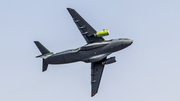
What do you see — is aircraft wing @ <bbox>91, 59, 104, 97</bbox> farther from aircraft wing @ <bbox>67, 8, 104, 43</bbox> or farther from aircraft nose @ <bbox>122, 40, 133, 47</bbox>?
aircraft nose @ <bbox>122, 40, 133, 47</bbox>

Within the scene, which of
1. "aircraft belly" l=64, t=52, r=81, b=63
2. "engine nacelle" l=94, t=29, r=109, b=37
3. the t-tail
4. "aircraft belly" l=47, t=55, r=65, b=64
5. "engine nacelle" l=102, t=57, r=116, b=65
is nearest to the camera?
"engine nacelle" l=94, t=29, r=109, b=37

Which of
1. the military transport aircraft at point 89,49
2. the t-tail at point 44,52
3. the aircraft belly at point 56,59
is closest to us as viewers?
the military transport aircraft at point 89,49

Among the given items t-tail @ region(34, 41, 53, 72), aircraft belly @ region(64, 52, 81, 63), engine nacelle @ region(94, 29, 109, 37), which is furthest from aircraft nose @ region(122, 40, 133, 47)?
t-tail @ region(34, 41, 53, 72)

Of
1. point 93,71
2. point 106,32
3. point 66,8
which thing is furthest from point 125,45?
point 66,8

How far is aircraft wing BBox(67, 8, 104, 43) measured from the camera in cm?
7881

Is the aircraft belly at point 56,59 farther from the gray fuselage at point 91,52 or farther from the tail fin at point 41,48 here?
the tail fin at point 41,48

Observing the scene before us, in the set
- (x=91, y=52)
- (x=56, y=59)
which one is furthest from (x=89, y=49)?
(x=56, y=59)

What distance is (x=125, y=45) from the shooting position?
79500 millimetres

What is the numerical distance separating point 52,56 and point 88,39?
9664 mm

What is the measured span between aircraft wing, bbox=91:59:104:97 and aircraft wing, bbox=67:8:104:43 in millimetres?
7290

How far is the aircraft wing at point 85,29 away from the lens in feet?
259

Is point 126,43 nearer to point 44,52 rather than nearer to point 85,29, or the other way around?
point 85,29

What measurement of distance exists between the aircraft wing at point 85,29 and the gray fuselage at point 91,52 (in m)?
1.49

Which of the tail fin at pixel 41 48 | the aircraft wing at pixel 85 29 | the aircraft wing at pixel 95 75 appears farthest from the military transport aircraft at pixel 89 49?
the aircraft wing at pixel 95 75
